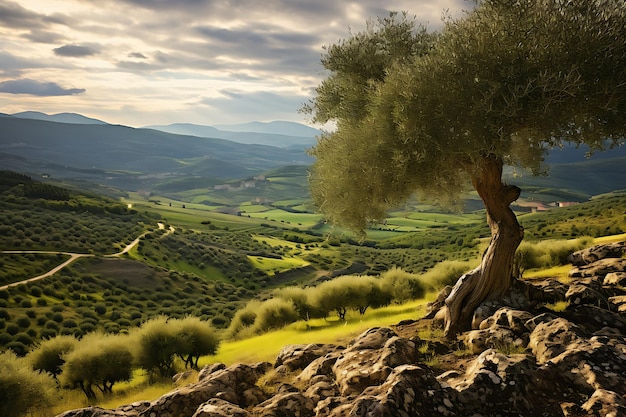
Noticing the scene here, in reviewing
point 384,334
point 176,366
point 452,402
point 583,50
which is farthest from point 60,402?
point 583,50

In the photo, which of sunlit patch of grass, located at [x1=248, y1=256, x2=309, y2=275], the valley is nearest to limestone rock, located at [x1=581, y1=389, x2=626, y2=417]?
the valley

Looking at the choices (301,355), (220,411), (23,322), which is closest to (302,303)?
(301,355)

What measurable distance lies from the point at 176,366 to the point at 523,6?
95.5 ft

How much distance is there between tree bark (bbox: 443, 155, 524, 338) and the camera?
16.8m

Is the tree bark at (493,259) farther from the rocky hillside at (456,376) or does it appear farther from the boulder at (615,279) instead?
the boulder at (615,279)

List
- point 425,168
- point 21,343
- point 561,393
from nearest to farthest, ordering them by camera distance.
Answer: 1. point 561,393
2. point 425,168
3. point 21,343

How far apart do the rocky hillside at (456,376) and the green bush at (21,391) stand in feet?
38.1

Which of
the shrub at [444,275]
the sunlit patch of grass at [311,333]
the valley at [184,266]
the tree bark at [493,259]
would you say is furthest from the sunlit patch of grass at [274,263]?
the tree bark at [493,259]

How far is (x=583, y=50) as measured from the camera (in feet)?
43.8

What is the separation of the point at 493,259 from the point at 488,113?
6.46 meters

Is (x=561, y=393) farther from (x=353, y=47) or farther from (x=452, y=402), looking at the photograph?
(x=353, y=47)

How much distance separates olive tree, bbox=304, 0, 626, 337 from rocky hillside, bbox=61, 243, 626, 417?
298cm

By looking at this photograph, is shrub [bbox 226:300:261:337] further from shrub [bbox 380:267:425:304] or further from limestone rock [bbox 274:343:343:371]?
limestone rock [bbox 274:343:343:371]

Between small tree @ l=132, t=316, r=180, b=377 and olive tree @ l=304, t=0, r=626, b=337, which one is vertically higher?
olive tree @ l=304, t=0, r=626, b=337
